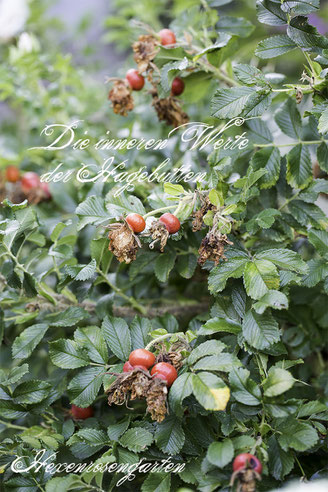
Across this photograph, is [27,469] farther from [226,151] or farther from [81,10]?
[81,10]

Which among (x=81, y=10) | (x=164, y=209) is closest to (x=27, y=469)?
(x=164, y=209)

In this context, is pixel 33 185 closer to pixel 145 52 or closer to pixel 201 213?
pixel 145 52

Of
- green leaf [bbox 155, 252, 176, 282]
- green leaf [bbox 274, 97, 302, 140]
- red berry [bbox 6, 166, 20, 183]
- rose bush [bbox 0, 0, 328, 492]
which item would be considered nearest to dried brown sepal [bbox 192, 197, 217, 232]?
rose bush [bbox 0, 0, 328, 492]

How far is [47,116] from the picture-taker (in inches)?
42.6

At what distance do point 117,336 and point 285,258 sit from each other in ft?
0.77

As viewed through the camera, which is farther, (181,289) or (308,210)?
(181,289)

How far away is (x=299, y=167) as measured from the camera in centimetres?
66

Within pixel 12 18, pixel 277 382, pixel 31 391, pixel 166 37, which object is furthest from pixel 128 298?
pixel 12 18

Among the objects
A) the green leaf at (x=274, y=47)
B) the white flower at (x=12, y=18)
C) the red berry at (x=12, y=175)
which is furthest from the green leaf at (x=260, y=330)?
the white flower at (x=12, y=18)

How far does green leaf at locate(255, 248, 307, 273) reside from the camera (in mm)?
552

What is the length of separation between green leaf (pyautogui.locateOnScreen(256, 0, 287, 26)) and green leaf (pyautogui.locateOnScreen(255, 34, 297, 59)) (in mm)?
20

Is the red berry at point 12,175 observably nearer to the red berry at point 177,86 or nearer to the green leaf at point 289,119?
the red berry at point 177,86

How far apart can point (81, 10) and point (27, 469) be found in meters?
1.75

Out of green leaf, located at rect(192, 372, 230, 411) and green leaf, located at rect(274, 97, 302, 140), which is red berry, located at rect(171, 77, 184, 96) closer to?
green leaf, located at rect(274, 97, 302, 140)
